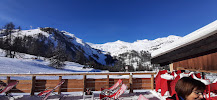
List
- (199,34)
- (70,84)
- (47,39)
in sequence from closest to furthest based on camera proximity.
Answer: (199,34)
(70,84)
(47,39)

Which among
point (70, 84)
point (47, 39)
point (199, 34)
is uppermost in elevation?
point (47, 39)

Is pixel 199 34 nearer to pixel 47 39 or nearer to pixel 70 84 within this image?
pixel 70 84

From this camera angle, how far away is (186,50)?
2.29 metres

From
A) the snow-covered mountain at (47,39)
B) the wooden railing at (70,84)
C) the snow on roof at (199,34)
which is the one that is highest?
the snow-covered mountain at (47,39)

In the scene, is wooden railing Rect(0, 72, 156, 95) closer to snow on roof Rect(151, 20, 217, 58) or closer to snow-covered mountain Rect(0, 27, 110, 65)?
snow on roof Rect(151, 20, 217, 58)

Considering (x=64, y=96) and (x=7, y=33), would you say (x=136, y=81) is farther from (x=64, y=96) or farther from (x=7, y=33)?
(x=7, y=33)

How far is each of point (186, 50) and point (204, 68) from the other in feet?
3.50

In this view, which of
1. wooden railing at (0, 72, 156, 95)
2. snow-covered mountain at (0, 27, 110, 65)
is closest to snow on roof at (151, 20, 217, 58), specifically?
wooden railing at (0, 72, 156, 95)

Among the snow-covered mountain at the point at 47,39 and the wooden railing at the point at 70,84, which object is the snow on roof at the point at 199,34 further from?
the snow-covered mountain at the point at 47,39

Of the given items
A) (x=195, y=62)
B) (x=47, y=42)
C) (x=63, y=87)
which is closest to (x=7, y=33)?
(x=47, y=42)

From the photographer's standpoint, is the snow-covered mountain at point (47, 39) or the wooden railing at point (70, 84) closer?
the wooden railing at point (70, 84)

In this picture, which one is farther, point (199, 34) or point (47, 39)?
point (47, 39)

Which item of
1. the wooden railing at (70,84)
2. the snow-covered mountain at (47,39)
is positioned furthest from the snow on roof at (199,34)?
the snow-covered mountain at (47,39)

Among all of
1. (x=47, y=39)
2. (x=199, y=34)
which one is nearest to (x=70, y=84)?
(x=199, y=34)
